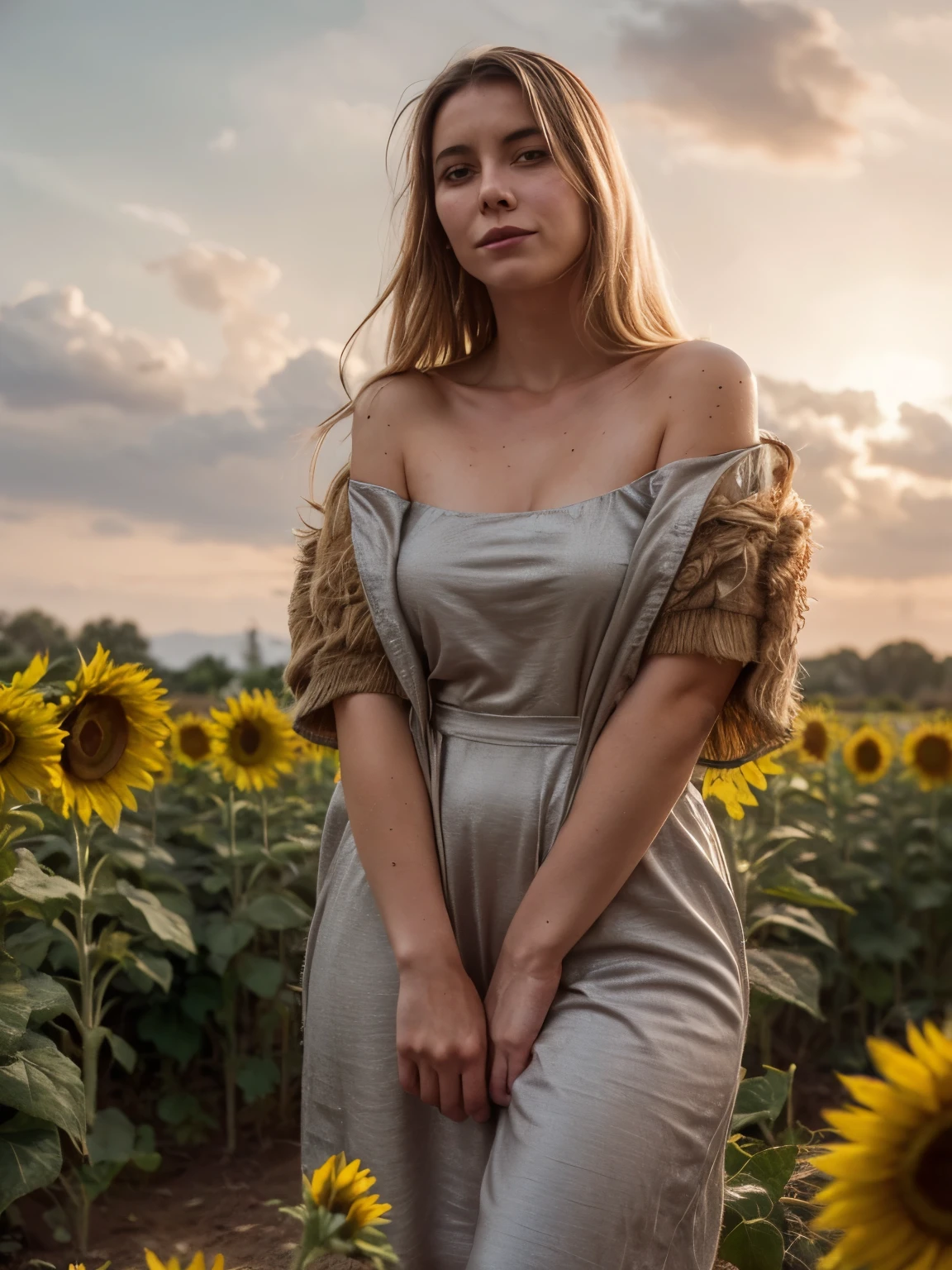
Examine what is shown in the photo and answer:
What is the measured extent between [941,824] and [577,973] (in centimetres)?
409

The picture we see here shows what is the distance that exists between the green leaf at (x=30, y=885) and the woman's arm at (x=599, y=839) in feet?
3.31

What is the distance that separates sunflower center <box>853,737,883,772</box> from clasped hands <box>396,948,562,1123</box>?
3.96 m

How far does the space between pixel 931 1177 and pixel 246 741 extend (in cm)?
332

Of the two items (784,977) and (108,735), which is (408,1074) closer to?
(108,735)

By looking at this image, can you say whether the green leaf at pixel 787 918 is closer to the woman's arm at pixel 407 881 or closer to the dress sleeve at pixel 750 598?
the dress sleeve at pixel 750 598

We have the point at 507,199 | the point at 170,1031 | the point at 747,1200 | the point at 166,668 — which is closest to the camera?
the point at 507,199

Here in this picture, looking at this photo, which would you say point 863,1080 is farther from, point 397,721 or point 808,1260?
point 808,1260

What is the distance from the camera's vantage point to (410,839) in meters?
1.88

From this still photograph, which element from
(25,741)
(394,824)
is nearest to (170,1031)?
(25,741)

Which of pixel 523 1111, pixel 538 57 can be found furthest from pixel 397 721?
pixel 538 57

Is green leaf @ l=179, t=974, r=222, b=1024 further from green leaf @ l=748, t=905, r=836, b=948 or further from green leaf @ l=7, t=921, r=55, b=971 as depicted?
green leaf @ l=748, t=905, r=836, b=948

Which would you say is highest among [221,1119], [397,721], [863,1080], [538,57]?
[538,57]

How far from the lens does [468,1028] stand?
1.72 meters

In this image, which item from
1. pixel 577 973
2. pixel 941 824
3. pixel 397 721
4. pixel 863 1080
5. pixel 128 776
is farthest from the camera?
pixel 941 824
